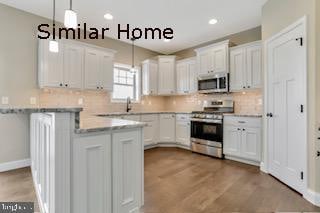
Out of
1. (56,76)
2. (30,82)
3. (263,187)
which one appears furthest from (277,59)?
(30,82)

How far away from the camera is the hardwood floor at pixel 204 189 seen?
6.69 feet

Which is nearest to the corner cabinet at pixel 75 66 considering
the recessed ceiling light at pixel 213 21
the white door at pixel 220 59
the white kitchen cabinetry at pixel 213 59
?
the white kitchen cabinetry at pixel 213 59

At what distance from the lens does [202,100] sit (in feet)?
16.9

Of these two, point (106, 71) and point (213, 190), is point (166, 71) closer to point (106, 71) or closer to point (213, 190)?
point (106, 71)

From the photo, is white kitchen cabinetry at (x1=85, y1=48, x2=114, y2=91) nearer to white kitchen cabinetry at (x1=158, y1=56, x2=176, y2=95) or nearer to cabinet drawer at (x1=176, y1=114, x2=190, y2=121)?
white kitchen cabinetry at (x1=158, y1=56, x2=176, y2=95)

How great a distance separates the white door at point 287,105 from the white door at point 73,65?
3.62 meters

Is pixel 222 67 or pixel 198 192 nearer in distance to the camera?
pixel 198 192

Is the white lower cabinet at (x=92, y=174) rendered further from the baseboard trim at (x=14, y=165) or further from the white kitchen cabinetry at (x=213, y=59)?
the white kitchen cabinetry at (x=213, y=59)

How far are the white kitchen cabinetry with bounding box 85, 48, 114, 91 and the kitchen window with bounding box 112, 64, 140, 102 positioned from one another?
0.54 metres

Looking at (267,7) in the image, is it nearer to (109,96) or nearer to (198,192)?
(198,192)

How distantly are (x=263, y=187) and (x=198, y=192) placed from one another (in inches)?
37.9

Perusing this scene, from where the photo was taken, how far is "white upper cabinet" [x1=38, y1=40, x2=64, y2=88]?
3416 millimetres

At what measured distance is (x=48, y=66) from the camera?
3.44 m

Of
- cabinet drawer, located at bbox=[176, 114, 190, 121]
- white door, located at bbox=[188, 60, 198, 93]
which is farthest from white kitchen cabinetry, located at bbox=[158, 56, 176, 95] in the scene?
cabinet drawer, located at bbox=[176, 114, 190, 121]
